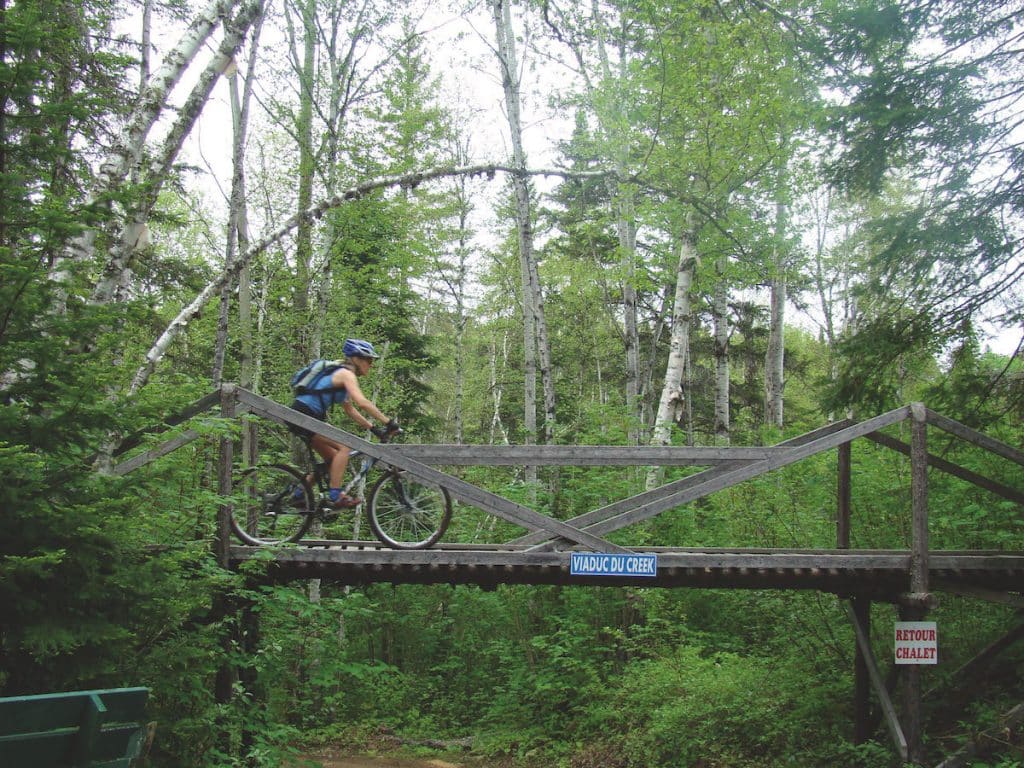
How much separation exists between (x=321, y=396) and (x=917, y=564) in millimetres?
5791

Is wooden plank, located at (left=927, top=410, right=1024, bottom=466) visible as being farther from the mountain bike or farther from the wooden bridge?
the mountain bike

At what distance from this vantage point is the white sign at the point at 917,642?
7.67 metres

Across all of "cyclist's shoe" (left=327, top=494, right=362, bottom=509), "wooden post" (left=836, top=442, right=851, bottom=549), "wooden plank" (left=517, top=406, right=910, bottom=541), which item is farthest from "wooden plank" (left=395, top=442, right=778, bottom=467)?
"wooden post" (left=836, top=442, right=851, bottom=549)

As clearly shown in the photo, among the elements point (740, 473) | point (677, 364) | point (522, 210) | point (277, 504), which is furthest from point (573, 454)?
point (522, 210)

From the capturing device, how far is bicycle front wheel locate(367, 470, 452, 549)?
25.6 ft

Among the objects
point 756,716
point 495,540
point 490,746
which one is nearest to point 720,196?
point 495,540

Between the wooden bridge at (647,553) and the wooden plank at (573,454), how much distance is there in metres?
0.01

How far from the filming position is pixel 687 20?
14.6 metres

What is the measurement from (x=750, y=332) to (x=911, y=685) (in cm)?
1861

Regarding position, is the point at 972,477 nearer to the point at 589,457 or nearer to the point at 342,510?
the point at 589,457

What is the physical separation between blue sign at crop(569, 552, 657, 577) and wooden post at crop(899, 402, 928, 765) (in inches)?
101

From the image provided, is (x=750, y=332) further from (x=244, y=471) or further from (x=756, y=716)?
(x=244, y=471)

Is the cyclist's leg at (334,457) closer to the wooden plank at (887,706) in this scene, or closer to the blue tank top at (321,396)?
the blue tank top at (321,396)

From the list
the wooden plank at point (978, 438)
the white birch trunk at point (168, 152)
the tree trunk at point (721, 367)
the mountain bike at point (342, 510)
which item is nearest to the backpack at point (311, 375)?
the mountain bike at point (342, 510)
